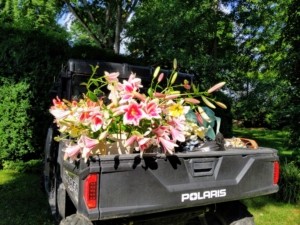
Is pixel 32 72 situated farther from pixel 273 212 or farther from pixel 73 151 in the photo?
pixel 73 151

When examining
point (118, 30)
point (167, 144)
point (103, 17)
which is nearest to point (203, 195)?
point (167, 144)

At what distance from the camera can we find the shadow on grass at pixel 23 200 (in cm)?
512

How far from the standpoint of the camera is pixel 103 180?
2.59 metres

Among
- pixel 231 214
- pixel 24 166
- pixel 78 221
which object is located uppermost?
pixel 78 221

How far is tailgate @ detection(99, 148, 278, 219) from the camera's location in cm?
262

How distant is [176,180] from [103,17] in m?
17.6

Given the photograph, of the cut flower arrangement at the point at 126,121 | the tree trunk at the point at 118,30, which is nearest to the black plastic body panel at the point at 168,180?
the cut flower arrangement at the point at 126,121

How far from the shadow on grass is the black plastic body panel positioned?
212 centimetres

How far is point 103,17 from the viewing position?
63.7 feet

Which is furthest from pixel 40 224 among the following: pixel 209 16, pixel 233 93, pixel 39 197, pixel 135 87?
pixel 233 93

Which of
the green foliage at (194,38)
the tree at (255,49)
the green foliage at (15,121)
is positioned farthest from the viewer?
the green foliage at (194,38)

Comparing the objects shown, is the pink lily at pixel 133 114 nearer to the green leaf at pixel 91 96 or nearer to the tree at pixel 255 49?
the green leaf at pixel 91 96

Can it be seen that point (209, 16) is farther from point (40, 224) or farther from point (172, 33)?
point (40, 224)

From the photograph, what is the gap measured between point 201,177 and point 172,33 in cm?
996
